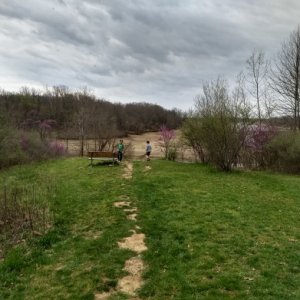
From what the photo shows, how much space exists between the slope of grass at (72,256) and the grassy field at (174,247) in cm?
2

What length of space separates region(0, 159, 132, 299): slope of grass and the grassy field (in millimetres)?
20

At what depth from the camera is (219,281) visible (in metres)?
7.30

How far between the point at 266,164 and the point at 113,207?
17.0m

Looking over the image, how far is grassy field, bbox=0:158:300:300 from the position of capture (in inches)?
286

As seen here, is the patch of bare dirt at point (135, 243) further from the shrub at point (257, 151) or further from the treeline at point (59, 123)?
the treeline at point (59, 123)

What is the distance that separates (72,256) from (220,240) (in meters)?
3.47

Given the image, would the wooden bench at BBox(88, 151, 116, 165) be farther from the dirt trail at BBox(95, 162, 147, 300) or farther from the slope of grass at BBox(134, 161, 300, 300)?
the dirt trail at BBox(95, 162, 147, 300)

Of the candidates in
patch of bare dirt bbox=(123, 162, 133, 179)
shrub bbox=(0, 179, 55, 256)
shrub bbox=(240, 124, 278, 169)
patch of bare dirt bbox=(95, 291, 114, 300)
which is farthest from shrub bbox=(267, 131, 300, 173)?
patch of bare dirt bbox=(95, 291, 114, 300)

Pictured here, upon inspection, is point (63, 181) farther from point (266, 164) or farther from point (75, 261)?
point (266, 164)

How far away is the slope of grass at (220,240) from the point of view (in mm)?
7113

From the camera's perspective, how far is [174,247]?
924cm

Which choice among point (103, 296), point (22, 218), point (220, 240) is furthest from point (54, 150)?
point (103, 296)

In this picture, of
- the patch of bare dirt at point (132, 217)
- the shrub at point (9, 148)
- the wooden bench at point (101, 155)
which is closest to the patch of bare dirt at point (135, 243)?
the patch of bare dirt at point (132, 217)

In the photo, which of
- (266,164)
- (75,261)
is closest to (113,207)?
(75,261)
